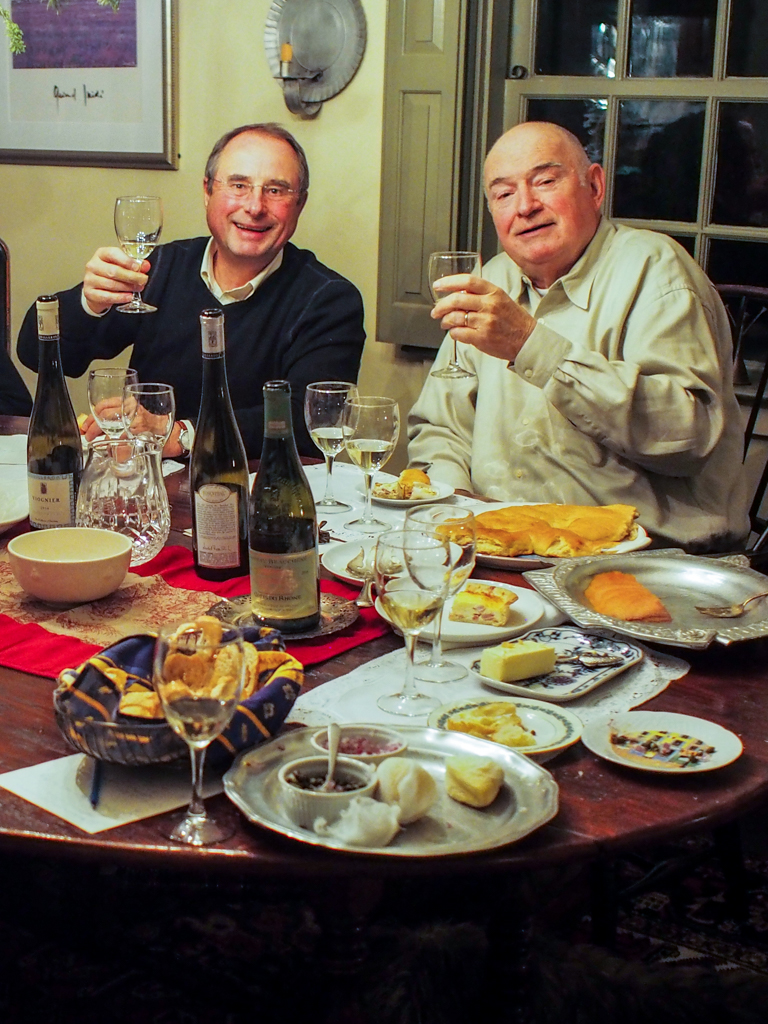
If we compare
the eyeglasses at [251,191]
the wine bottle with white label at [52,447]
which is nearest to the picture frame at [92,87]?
the eyeglasses at [251,191]

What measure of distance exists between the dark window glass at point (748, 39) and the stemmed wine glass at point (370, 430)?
1.79m

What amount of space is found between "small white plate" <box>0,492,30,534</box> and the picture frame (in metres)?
2.21

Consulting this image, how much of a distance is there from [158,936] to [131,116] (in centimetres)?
301

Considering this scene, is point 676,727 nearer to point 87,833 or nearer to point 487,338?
point 87,833

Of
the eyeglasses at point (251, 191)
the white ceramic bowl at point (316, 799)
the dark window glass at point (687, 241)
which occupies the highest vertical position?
the eyeglasses at point (251, 191)

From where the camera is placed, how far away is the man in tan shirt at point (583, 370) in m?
2.08

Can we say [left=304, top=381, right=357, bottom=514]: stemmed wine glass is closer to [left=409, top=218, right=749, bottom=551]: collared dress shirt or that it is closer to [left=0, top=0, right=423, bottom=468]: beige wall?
[left=409, top=218, right=749, bottom=551]: collared dress shirt

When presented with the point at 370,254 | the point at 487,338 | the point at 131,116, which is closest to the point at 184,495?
the point at 487,338

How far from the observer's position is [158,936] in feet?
4.43

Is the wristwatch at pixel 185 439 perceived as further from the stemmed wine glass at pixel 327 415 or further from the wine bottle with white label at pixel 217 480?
the wine bottle with white label at pixel 217 480

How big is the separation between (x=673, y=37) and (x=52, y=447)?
2121 millimetres

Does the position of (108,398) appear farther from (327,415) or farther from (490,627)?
(490,627)

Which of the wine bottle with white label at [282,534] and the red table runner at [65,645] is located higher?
the wine bottle with white label at [282,534]

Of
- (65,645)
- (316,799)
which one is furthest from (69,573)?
(316,799)
